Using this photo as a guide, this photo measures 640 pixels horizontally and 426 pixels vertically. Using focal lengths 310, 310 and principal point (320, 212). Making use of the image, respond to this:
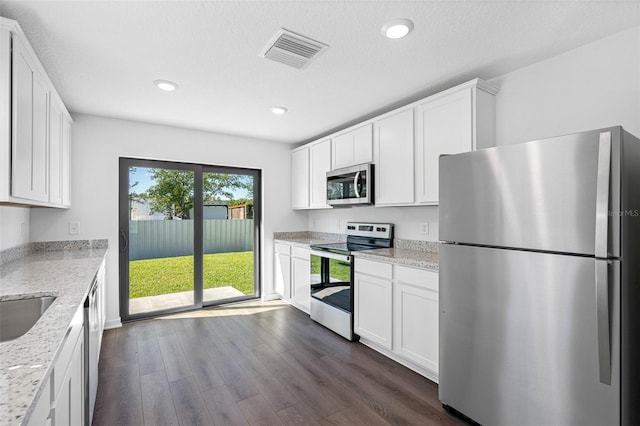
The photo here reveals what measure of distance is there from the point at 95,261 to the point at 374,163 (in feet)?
8.91

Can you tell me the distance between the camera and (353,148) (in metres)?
3.61

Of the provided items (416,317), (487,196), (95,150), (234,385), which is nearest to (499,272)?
(487,196)

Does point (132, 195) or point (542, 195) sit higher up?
point (132, 195)

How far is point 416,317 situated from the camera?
2482 millimetres

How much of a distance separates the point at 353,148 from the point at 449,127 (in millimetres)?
1250

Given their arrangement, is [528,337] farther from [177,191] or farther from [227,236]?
[177,191]

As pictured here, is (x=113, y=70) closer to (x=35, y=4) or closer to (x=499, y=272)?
(x=35, y=4)

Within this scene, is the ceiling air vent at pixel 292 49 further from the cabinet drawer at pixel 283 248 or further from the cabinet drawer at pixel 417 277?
the cabinet drawer at pixel 283 248

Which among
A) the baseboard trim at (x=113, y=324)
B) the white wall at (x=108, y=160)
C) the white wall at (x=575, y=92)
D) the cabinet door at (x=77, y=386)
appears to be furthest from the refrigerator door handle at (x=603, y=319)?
the baseboard trim at (x=113, y=324)

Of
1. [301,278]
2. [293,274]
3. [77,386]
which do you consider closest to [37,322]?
[77,386]

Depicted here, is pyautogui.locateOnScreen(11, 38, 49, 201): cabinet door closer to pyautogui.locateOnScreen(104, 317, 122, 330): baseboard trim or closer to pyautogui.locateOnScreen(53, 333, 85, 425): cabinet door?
pyautogui.locateOnScreen(53, 333, 85, 425): cabinet door

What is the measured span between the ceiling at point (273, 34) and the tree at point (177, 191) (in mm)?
1046

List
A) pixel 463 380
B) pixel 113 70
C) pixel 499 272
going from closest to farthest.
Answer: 1. pixel 499 272
2. pixel 463 380
3. pixel 113 70

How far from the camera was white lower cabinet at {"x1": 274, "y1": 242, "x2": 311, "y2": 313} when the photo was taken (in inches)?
155
